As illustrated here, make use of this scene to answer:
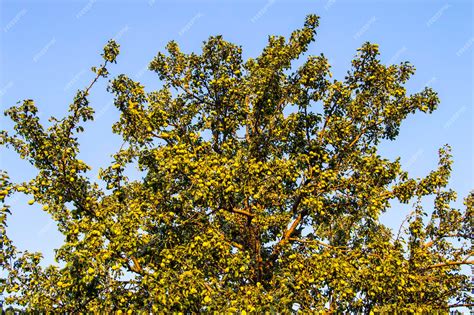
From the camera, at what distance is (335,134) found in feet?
61.5

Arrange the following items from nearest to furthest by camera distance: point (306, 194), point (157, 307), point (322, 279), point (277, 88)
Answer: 1. point (157, 307)
2. point (322, 279)
3. point (306, 194)
4. point (277, 88)

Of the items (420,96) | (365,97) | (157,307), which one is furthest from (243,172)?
(420,96)

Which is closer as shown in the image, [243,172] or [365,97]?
[243,172]

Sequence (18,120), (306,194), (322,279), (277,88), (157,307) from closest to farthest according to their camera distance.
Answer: (157,307), (18,120), (322,279), (306,194), (277,88)

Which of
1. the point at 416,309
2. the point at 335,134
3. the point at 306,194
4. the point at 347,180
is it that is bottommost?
the point at 416,309

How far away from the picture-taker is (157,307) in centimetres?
1271

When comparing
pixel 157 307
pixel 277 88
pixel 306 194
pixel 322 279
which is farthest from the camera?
pixel 277 88

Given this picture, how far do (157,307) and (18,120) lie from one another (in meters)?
6.86

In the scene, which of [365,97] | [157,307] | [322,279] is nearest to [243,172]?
[322,279]

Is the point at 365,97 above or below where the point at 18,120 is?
above

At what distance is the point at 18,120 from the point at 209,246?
22.5 feet

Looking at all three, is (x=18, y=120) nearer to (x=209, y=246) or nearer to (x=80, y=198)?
(x=80, y=198)

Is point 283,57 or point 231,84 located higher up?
point 283,57

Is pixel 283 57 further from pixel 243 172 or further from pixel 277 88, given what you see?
pixel 243 172
